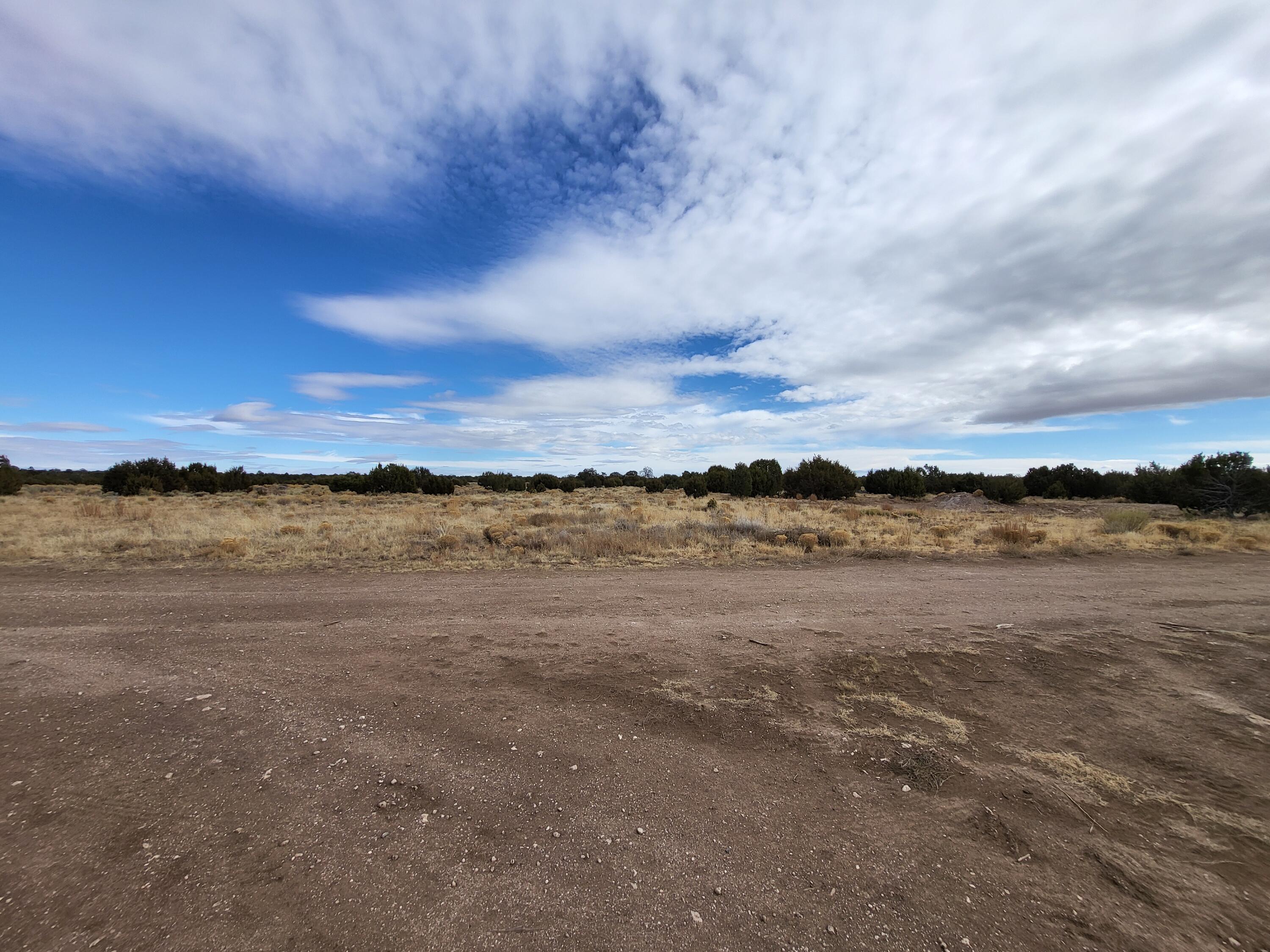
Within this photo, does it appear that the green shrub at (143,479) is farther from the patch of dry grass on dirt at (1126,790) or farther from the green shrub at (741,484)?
the patch of dry grass on dirt at (1126,790)

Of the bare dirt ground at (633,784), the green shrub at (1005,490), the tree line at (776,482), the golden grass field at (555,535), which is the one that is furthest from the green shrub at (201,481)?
the green shrub at (1005,490)

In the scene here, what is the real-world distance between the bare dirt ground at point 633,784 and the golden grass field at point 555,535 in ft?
17.7

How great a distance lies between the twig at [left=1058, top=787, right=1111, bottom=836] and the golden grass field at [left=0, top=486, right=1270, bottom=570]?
8.60m

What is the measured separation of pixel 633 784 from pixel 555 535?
438 inches

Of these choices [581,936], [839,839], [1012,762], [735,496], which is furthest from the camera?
[735,496]

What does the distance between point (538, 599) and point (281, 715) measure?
14.0 feet

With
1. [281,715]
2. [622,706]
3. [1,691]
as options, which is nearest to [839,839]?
[622,706]

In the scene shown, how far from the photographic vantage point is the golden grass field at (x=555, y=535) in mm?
12391

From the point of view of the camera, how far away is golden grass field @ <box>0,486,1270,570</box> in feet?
40.7

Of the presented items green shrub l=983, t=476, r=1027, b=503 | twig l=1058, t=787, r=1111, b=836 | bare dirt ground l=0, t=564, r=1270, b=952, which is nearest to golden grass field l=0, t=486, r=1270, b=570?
bare dirt ground l=0, t=564, r=1270, b=952

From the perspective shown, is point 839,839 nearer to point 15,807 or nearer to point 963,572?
point 15,807

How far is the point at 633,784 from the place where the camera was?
11.8 ft

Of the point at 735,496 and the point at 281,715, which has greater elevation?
the point at 735,496

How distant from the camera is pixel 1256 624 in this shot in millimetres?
7133
